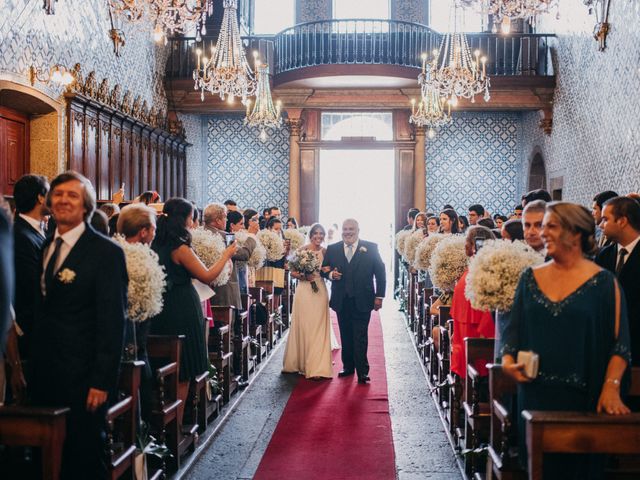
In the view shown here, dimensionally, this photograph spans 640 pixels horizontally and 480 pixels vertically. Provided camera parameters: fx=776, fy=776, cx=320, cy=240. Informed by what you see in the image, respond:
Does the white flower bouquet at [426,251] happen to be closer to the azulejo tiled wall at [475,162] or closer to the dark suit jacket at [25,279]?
the dark suit jacket at [25,279]

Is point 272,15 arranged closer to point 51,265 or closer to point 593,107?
point 593,107

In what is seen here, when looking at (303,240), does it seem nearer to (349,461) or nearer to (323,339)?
(323,339)

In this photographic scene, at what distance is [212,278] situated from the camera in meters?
5.13

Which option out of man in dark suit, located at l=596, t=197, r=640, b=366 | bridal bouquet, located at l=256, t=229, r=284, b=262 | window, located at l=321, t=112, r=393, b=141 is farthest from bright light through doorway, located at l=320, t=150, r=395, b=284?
man in dark suit, located at l=596, t=197, r=640, b=366

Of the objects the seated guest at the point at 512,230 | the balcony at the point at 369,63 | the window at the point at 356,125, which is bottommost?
the seated guest at the point at 512,230

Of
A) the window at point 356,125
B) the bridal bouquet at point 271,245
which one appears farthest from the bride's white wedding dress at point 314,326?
the window at point 356,125

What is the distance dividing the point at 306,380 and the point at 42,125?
5021 millimetres

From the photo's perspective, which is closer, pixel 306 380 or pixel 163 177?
pixel 306 380

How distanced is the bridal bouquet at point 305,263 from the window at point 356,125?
1109 cm

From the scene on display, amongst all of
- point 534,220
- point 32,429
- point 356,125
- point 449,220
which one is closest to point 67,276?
point 32,429

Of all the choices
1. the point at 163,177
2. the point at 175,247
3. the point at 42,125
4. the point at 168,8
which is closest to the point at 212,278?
the point at 175,247

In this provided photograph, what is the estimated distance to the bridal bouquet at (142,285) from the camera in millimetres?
4109

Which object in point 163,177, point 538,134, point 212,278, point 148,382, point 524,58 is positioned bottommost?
point 148,382

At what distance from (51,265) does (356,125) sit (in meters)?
16.0
